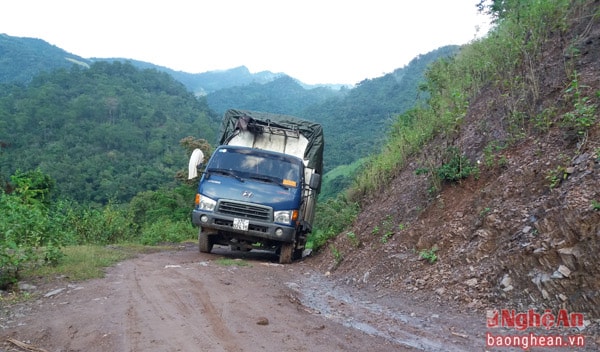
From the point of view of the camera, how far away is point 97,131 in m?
72.2

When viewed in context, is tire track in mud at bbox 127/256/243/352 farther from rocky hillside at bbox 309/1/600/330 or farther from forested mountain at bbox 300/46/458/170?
forested mountain at bbox 300/46/458/170

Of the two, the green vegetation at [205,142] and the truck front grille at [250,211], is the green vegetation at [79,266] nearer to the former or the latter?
the green vegetation at [205,142]

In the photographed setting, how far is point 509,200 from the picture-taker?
239 inches

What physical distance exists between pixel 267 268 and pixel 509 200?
423 centimetres

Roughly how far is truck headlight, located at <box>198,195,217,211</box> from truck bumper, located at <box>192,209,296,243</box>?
11 cm

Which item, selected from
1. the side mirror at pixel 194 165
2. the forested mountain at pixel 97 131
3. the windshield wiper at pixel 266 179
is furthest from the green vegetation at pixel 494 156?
the forested mountain at pixel 97 131

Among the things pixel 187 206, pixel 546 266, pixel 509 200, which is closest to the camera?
pixel 546 266

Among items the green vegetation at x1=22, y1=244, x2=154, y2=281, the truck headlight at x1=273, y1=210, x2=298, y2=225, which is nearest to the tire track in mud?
the green vegetation at x1=22, y1=244, x2=154, y2=281

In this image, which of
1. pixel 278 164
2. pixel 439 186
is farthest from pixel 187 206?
pixel 439 186

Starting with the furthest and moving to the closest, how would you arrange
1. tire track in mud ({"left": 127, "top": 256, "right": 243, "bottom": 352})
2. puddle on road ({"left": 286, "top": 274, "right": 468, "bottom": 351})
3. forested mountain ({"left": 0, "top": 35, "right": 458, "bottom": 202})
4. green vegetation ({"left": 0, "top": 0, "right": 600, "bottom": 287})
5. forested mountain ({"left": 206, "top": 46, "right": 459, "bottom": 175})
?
forested mountain ({"left": 0, "top": 35, "right": 458, "bottom": 202}) < forested mountain ({"left": 206, "top": 46, "right": 459, "bottom": 175}) < green vegetation ({"left": 0, "top": 0, "right": 600, "bottom": 287}) < puddle on road ({"left": 286, "top": 274, "right": 468, "bottom": 351}) < tire track in mud ({"left": 127, "top": 256, "right": 243, "bottom": 352})

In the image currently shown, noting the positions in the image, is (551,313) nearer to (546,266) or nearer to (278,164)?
(546,266)

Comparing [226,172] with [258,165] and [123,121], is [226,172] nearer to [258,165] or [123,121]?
[258,165]

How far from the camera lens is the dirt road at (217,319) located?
386 centimetres

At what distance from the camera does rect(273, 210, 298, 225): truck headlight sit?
8.73 meters
